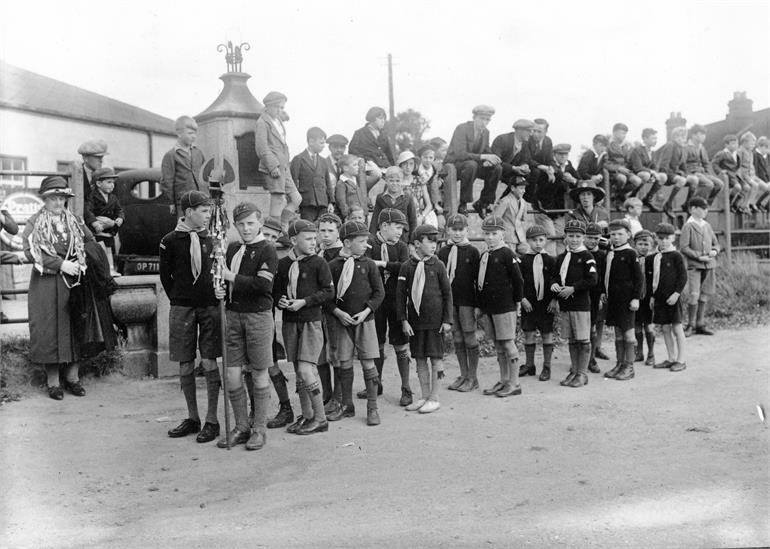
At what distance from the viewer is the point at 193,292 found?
6.09 metres

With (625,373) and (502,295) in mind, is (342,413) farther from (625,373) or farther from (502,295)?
(625,373)

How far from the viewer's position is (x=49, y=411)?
6766mm

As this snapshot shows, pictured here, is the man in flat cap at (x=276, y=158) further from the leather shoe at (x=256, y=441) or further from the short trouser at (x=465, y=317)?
the leather shoe at (x=256, y=441)

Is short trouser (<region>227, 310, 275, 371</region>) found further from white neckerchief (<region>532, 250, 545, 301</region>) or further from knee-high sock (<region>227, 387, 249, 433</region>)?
A: white neckerchief (<region>532, 250, 545, 301</region>)

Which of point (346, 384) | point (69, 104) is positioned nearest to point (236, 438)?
point (346, 384)

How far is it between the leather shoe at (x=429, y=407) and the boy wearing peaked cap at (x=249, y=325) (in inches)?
59.0

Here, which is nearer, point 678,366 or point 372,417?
point 372,417

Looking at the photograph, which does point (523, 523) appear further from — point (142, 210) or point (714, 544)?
point (142, 210)

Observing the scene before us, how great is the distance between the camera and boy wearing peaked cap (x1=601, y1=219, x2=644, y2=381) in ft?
27.2

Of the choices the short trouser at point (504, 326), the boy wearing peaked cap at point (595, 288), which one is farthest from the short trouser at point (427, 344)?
the boy wearing peaked cap at point (595, 288)

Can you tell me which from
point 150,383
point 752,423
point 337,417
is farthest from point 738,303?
point 150,383

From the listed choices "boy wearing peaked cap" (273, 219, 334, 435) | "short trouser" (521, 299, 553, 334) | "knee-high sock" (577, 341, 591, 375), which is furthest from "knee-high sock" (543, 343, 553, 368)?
"boy wearing peaked cap" (273, 219, 334, 435)

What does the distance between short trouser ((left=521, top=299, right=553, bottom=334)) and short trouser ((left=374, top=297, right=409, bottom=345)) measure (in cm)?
162

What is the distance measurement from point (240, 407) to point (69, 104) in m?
21.6
